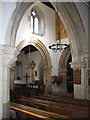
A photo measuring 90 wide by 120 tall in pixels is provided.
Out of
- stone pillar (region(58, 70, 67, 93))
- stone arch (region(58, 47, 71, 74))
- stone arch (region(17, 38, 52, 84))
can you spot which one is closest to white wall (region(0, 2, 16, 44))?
stone arch (region(17, 38, 52, 84))

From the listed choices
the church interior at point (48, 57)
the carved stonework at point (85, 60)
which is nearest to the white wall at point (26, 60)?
the church interior at point (48, 57)

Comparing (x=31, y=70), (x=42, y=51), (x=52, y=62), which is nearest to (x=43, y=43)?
(x=42, y=51)

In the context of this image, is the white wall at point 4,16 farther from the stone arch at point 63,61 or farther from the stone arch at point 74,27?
the stone arch at point 63,61

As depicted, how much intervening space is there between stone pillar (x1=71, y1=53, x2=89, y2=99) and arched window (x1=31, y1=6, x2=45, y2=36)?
6760 mm

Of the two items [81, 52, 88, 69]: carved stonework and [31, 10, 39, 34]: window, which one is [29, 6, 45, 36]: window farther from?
[81, 52, 88, 69]: carved stonework

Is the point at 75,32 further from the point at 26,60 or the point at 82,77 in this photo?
the point at 26,60

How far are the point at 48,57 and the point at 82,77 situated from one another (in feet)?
23.1

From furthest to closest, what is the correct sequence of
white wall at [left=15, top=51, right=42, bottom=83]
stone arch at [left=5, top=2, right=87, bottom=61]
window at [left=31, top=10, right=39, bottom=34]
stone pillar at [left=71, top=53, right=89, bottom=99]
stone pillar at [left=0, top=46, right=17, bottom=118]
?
white wall at [left=15, top=51, right=42, bottom=83], window at [left=31, top=10, right=39, bottom=34], stone pillar at [left=71, top=53, right=89, bottom=99], stone arch at [left=5, top=2, right=87, bottom=61], stone pillar at [left=0, top=46, right=17, bottom=118]

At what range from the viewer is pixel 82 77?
25.5ft

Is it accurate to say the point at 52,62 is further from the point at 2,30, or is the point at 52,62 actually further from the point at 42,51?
the point at 2,30

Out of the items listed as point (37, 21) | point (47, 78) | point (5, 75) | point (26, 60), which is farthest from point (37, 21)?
point (5, 75)

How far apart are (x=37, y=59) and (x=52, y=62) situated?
3.87 metres

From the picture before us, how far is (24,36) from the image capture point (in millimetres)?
13219

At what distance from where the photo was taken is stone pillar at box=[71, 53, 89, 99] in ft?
25.2
